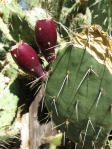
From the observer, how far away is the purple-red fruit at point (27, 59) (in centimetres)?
198

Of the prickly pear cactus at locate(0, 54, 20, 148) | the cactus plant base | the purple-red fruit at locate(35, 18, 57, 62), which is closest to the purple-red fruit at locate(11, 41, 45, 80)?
the purple-red fruit at locate(35, 18, 57, 62)

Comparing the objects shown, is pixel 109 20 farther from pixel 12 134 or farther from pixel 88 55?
pixel 12 134

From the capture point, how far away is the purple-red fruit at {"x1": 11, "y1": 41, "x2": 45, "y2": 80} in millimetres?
1982

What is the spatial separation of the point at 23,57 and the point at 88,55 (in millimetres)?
436

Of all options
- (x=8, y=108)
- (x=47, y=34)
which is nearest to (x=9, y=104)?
(x=8, y=108)

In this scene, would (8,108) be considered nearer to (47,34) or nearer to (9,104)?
(9,104)

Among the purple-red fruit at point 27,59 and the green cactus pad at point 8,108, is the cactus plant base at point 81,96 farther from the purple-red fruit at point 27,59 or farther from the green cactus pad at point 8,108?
the green cactus pad at point 8,108

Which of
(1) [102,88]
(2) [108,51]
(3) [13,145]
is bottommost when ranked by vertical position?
(3) [13,145]

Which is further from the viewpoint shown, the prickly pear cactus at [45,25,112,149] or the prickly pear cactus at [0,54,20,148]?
the prickly pear cactus at [0,54,20,148]

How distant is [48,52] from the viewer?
2.05m

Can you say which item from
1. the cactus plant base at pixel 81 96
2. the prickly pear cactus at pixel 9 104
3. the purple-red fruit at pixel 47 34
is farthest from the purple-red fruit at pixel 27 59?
the prickly pear cactus at pixel 9 104

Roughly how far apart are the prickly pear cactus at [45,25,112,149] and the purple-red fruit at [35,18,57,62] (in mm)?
254

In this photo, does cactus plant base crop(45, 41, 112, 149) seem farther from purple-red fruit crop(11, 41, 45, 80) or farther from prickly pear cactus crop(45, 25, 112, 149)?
purple-red fruit crop(11, 41, 45, 80)

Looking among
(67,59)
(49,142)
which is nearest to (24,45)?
(67,59)
